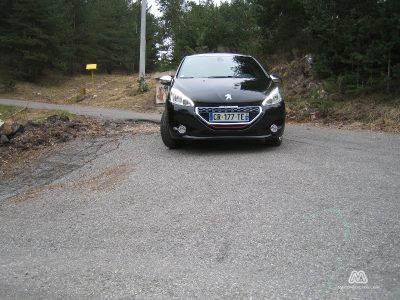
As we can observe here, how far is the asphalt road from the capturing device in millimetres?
3254

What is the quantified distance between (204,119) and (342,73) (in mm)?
6314

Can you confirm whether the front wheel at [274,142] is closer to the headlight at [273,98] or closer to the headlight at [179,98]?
the headlight at [273,98]

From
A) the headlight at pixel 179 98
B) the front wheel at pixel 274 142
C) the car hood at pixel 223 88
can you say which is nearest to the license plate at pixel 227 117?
the car hood at pixel 223 88

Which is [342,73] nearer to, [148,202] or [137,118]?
[137,118]

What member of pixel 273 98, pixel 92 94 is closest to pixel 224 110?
pixel 273 98

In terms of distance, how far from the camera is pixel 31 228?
15.3 feet

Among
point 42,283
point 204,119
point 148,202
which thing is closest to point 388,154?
point 204,119

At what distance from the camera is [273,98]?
7121mm

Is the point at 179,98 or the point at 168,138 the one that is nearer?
the point at 179,98

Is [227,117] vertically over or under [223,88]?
under

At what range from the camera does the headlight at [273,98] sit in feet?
23.0

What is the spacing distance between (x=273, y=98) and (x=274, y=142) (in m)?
0.83

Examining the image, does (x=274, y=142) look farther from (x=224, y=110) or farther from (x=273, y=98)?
(x=224, y=110)

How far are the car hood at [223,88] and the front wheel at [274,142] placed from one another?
2.62ft
